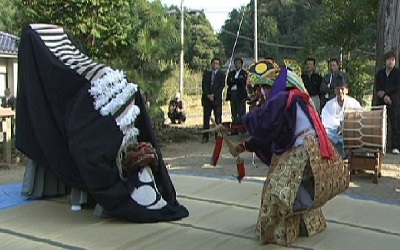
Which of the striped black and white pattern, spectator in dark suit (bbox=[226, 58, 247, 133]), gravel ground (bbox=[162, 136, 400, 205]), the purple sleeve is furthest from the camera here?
spectator in dark suit (bbox=[226, 58, 247, 133])

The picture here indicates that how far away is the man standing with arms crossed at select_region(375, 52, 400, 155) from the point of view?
7.35 meters

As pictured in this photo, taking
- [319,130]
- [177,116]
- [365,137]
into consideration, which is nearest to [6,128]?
[365,137]

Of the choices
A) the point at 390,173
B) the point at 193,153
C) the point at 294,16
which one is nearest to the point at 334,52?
the point at 193,153

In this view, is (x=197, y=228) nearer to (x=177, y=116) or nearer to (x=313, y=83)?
(x=313, y=83)

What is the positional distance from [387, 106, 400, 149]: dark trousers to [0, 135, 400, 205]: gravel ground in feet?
1.26

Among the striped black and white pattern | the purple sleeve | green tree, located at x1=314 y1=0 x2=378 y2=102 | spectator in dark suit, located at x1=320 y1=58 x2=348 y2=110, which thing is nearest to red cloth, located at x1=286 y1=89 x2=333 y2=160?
the purple sleeve

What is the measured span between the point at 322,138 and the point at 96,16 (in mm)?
5610

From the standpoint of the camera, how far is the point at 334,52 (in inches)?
417

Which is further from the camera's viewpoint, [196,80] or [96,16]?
[196,80]

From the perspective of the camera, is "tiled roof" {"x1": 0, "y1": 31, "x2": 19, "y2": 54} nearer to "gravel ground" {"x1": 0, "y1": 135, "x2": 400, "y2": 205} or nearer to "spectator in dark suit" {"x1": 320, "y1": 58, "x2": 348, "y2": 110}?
"gravel ground" {"x1": 0, "y1": 135, "x2": 400, "y2": 205}

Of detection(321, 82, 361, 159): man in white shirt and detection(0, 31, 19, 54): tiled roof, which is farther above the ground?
detection(0, 31, 19, 54): tiled roof

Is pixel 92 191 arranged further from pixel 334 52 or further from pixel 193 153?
pixel 334 52

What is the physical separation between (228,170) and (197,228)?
8.67ft

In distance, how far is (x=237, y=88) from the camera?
9.06 metres
